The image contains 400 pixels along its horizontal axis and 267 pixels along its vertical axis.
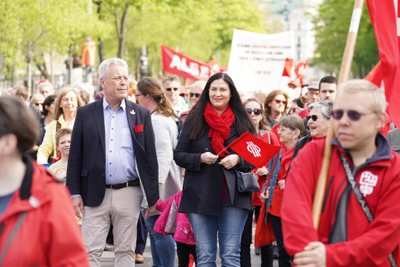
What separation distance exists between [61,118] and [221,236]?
Answer: 315 cm

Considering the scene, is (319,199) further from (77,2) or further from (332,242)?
(77,2)

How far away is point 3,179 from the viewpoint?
430 centimetres

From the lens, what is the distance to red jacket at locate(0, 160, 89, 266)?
4.20 metres

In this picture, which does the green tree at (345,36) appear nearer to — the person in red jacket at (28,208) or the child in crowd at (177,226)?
the child in crowd at (177,226)

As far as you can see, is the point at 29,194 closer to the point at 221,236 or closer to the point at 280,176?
the point at 221,236

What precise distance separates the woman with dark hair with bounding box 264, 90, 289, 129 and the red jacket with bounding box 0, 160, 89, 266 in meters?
7.92

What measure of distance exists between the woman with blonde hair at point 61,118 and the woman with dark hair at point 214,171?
7.79 ft

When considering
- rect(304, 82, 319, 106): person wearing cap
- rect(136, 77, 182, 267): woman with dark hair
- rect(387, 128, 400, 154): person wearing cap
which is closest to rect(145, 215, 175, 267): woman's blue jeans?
rect(136, 77, 182, 267): woman with dark hair

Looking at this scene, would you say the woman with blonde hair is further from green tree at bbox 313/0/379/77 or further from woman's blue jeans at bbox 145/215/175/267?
green tree at bbox 313/0/379/77

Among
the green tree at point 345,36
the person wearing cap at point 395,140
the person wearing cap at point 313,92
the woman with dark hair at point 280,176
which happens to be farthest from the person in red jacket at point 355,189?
the green tree at point 345,36

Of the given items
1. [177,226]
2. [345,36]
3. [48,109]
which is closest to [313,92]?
[48,109]

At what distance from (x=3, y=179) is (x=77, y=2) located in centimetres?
2883

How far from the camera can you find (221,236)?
8.18 m

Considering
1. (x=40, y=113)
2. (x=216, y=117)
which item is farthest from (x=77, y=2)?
(x=216, y=117)
